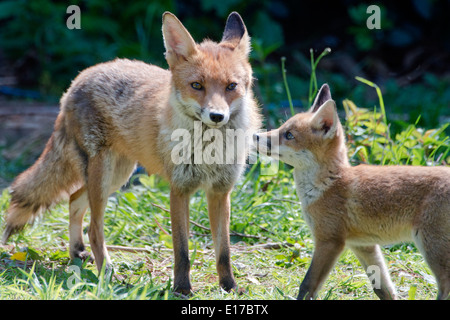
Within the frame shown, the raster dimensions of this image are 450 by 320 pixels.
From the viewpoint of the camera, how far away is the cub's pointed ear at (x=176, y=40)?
4.21m

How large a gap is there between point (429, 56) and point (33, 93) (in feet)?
21.7

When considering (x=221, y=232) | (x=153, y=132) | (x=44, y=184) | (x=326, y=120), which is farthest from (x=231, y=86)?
(x=44, y=184)

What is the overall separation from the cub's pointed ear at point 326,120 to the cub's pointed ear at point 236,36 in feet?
2.87

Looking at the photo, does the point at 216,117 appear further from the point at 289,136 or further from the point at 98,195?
the point at 98,195

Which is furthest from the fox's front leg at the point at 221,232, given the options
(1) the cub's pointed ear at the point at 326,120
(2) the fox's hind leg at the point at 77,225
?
(2) the fox's hind leg at the point at 77,225

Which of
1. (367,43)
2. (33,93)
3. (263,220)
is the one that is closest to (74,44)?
(33,93)

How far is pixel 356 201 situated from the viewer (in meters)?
3.84

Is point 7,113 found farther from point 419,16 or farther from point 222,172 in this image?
point 419,16

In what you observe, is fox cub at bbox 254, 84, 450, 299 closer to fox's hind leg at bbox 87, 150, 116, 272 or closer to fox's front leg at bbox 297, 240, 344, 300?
fox's front leg at bbox 297, 240, 344, 300

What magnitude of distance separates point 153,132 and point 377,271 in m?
1.97

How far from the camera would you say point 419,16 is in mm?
9602

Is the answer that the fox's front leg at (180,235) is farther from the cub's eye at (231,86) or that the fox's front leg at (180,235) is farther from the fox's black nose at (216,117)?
the cub's eye at (231,86)

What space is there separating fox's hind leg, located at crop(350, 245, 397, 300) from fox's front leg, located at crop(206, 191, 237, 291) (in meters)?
0.96

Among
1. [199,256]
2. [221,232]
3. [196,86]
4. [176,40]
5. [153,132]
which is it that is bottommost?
[199,256]
